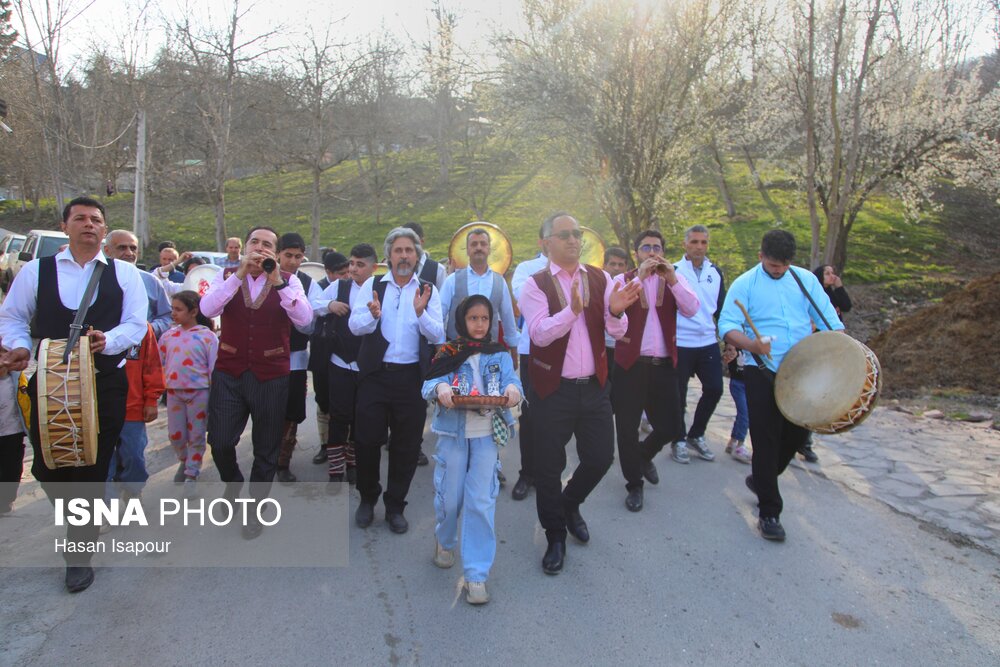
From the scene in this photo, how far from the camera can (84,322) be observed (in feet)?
11.8

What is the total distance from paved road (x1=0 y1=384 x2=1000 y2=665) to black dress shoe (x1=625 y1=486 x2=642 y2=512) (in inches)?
7.7

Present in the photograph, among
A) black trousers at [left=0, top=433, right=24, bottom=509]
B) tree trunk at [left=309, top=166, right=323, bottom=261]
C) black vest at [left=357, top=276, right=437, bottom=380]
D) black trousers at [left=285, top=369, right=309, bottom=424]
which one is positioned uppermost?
tree trunk at [left=309, top=166, right=323, bottom=261]

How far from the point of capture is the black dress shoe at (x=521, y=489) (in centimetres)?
504

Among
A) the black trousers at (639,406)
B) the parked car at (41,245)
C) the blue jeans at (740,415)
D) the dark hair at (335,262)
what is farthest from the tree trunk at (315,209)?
the black trousers at (639,406)

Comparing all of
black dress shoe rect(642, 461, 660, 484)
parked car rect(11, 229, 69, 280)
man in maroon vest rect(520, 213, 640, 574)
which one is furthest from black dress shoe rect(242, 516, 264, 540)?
parked car rect(11, 229, 69, 280)

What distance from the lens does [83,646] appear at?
304 centimetres

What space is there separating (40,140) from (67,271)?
32024mm

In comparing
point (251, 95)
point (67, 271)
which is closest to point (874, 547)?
point (67, 271)

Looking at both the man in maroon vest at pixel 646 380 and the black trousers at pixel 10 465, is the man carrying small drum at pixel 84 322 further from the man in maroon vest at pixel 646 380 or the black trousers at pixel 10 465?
the man in maroon vest at pixel 646 380

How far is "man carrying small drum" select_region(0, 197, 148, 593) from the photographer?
3529mm

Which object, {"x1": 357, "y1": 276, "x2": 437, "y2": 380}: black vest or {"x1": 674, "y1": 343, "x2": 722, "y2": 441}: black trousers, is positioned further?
{"x1": 674, "y1": 343, "x2": 722, "y2": 441}: black trousers

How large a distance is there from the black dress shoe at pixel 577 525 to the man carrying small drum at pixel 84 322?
299cm

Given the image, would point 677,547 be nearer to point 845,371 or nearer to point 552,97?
point 845,371

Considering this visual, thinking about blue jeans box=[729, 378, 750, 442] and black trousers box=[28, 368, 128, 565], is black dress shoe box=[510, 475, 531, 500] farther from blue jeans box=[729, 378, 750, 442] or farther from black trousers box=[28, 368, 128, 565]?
black trousers box=[28, 368, 128, 565]
